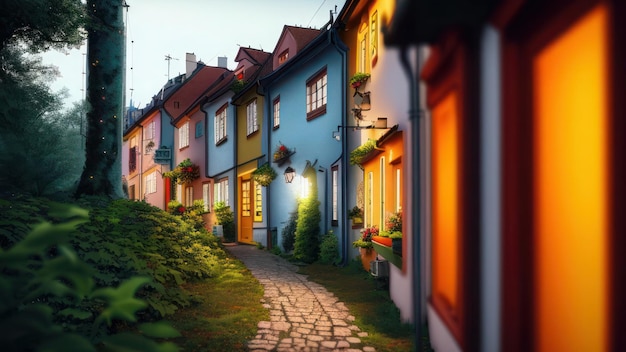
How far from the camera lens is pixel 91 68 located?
9883mm

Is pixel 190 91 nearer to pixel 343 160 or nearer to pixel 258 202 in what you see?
pixel 258 202

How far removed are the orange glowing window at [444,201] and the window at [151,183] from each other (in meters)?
25.2

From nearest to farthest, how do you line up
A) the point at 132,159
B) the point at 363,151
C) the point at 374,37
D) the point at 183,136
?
the point at 363,151, the point at 374,37, the point at 183,136, the point at 132,159

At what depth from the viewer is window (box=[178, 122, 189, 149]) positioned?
23094 mm

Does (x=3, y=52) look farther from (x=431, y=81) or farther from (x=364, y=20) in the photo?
(x=431, y=81)

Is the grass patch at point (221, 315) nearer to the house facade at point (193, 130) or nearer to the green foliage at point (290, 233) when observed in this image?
the green foliage at point (290, 233)

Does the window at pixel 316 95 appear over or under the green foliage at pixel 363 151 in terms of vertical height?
over

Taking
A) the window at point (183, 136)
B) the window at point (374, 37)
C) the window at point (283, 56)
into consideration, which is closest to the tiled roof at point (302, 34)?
the window at point (283, 56)

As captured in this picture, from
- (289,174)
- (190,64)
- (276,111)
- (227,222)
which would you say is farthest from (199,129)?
(289,174)

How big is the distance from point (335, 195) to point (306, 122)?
8.06ft

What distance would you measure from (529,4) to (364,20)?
26.3 feet

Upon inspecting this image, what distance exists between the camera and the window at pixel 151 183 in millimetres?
27141

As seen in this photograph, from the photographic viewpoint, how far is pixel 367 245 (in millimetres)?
8586

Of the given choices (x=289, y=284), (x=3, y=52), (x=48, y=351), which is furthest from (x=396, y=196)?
(x=3, y=52)
